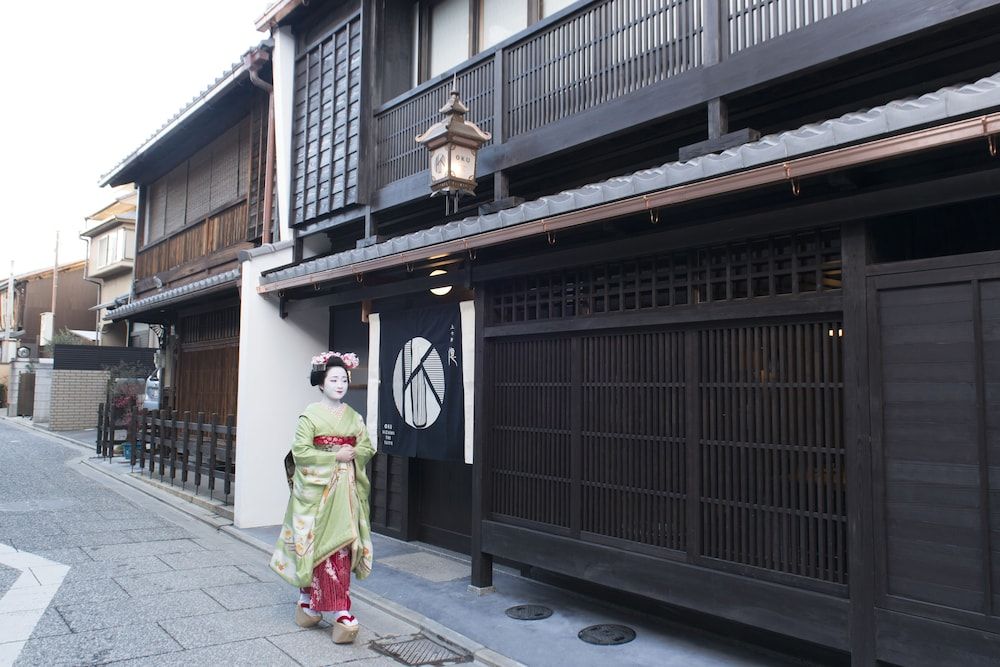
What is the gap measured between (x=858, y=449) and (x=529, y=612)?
11.8 feet

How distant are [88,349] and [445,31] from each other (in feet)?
71.8

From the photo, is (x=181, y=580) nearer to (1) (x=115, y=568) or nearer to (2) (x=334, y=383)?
(1) (x=115, y=568)

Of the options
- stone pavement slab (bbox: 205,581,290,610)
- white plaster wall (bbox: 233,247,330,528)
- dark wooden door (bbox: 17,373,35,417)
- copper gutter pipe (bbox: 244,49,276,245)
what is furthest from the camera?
dark wooden door (bbox: 17,373,35,417)

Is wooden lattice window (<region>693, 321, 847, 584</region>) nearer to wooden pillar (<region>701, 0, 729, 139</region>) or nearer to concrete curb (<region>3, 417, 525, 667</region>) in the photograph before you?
wooden pillar (<region>701, 0, 729, 139</region>)

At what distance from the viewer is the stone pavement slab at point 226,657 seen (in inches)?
217

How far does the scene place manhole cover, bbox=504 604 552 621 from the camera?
6824 mm

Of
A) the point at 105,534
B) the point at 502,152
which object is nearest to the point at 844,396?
the point at 502,152

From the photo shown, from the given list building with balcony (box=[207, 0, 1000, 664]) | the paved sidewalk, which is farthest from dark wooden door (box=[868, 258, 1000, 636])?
the paved sidewalk

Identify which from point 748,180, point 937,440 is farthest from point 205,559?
point 937,440

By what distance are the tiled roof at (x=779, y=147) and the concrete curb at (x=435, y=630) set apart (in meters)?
3.72

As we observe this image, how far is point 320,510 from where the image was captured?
652 cm

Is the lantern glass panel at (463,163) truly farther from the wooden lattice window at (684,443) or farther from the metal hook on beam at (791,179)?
the metal hook on beam at (791,179)

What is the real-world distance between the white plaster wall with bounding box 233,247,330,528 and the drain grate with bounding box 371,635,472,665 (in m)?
5.42

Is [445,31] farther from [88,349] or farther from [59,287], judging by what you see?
[59,287]
